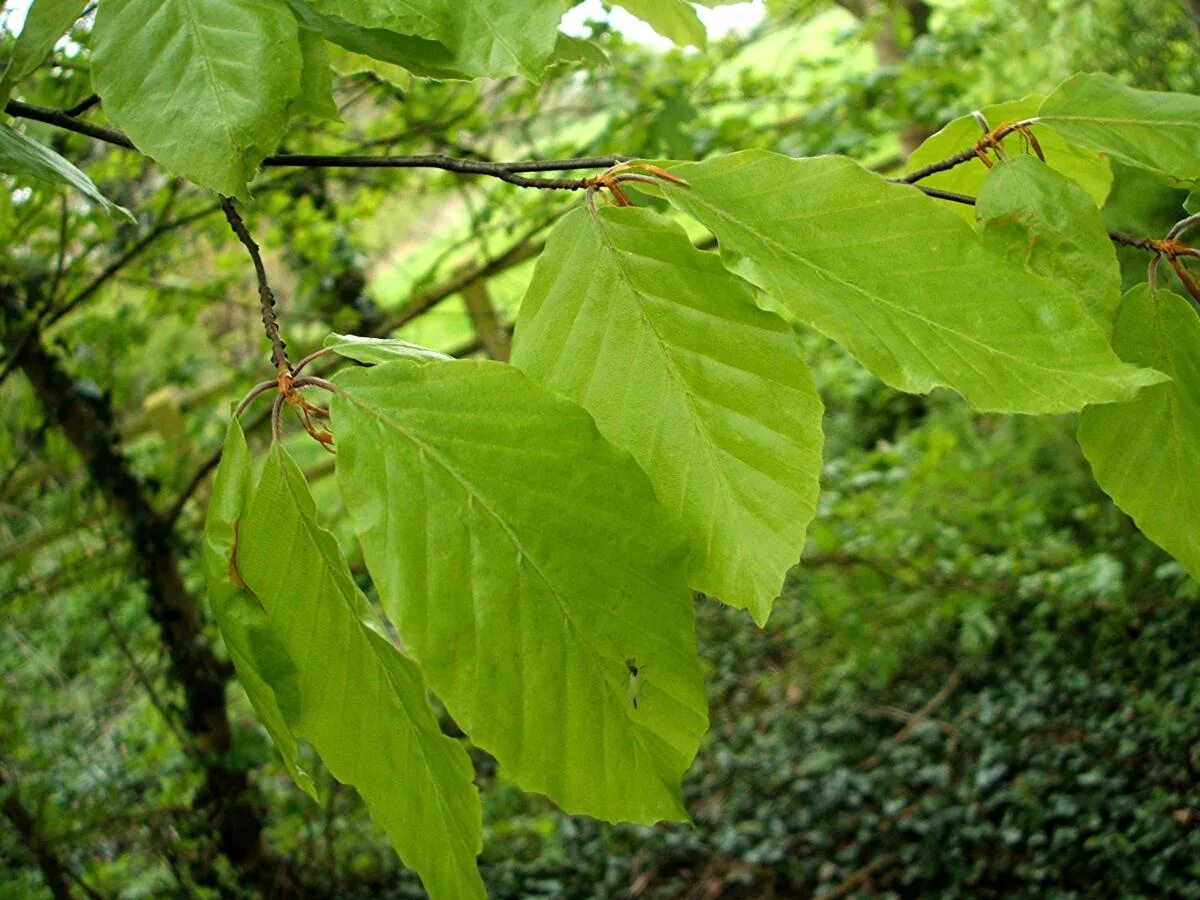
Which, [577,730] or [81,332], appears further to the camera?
[81,332]

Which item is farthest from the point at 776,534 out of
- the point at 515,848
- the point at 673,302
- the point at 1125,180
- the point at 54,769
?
the point at 515,848

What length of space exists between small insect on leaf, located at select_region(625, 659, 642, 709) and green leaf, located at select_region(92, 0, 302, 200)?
24 cm

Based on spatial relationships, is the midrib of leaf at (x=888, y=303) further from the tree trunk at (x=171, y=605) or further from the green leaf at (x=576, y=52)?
the tree trunk at (x=171, y=605)

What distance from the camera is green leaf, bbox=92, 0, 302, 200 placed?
44cm

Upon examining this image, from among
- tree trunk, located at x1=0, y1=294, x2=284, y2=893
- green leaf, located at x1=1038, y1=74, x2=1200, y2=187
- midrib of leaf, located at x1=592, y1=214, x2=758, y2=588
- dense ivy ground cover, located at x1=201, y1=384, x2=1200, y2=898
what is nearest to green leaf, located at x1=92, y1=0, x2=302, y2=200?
midrib of leaf, located at x1=592, y1=214, x2=758, y2=588

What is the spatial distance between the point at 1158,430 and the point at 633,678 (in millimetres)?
286

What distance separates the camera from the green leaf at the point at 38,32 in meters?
0.50

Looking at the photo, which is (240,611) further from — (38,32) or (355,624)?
(38,32)

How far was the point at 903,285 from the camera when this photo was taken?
1.48ft

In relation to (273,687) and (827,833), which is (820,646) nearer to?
(827,833)

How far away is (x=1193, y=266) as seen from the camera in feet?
1.79

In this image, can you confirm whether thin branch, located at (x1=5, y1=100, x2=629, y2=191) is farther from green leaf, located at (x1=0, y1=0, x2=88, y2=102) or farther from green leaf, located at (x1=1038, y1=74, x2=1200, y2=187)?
green leaf, located at (x1=1038, y1=74, x2=1200, y2=187)

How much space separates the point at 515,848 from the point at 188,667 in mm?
1441

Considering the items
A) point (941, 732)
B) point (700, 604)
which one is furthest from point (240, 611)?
point (700, 604)
